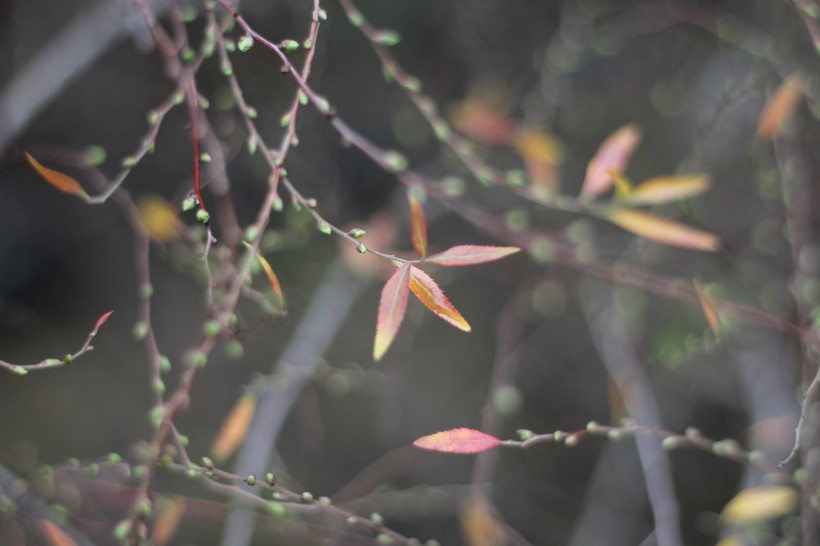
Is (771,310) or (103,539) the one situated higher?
(771,310)

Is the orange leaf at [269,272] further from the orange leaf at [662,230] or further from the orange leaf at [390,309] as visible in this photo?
the orange leaf at [662,230]

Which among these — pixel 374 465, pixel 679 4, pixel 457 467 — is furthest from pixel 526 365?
pixel 679 4

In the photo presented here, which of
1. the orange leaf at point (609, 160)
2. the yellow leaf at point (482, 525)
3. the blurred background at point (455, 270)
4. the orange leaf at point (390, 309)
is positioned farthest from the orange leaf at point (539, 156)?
the orange leaf at point (390, 309)

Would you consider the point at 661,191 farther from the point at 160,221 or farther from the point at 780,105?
the point at 160,221

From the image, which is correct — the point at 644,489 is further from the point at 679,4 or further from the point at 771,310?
the point at 679,4

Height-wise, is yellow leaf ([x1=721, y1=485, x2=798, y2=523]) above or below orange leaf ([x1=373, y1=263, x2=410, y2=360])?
above

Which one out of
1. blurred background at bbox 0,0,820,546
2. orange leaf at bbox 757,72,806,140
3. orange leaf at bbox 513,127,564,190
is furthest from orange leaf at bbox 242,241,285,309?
orange leaf at bbox 757,72,806,140

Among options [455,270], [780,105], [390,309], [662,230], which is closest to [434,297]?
[390,309]

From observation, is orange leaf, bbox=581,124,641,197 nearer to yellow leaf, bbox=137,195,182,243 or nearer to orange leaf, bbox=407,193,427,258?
orange leaf, bbox=407,193,427,258
